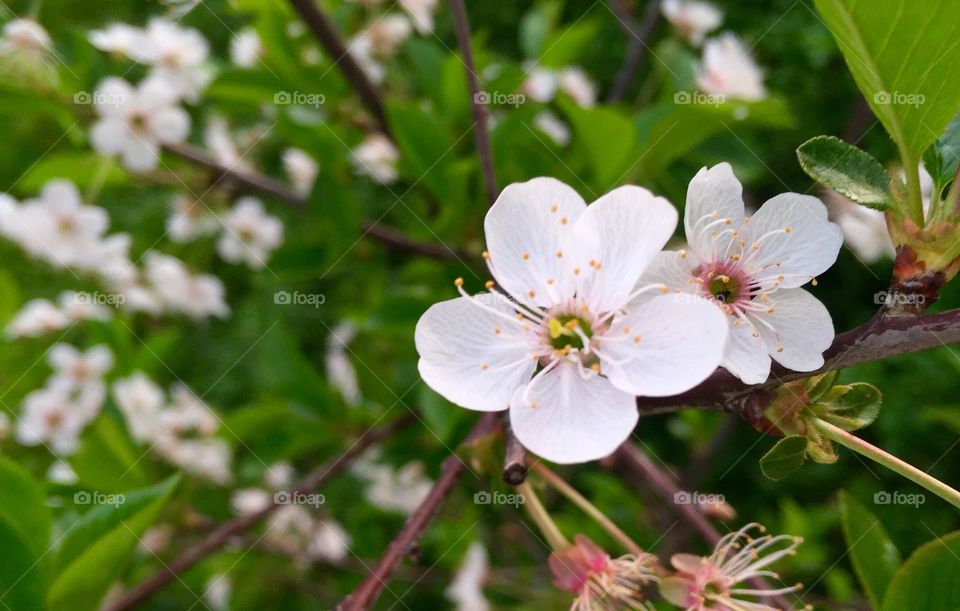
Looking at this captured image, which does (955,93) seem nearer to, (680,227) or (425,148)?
(425,148)

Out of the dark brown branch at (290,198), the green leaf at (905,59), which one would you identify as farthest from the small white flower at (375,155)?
the green leaf at (905,59)

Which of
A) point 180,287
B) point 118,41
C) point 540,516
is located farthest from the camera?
point 180,287

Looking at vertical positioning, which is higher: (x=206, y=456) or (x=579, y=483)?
(x=206, y=456)

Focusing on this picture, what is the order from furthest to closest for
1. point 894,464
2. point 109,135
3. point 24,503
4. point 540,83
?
point 540,83 → point 109,135 → point 24,503 → point 894,464

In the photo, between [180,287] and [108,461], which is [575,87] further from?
[108,461]

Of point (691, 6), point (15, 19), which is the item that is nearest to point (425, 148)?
Answer: point (15, 19)

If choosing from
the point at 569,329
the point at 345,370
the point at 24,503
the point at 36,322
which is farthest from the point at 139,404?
the point at 569,329

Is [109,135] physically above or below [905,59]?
below

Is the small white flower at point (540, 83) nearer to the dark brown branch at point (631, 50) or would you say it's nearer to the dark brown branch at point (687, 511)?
the dark brown branch at point (631, 50)
